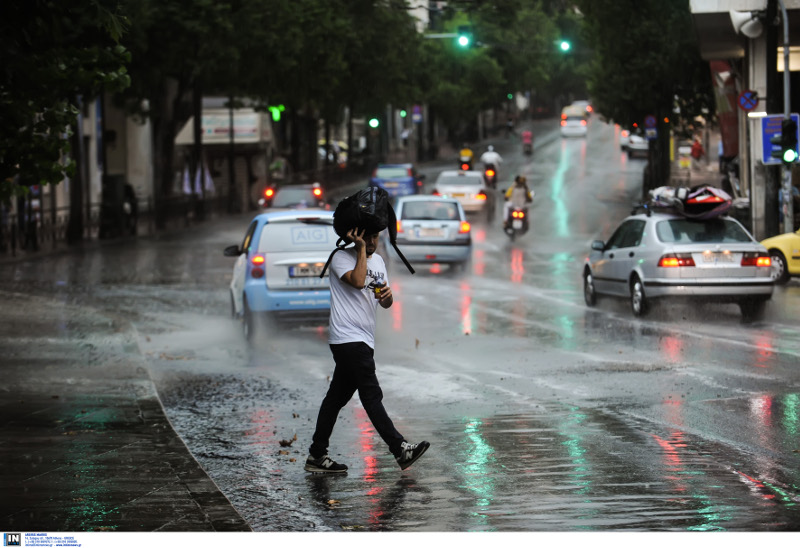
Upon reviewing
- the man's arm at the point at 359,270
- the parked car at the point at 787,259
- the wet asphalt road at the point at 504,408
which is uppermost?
the man's arm at the point at 359,270

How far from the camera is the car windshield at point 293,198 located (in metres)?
37.6

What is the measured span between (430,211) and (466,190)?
16066 millimetres

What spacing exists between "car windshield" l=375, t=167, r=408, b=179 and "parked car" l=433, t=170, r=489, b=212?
5.08 meters

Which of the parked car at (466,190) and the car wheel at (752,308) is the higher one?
the parked car at (466,190)

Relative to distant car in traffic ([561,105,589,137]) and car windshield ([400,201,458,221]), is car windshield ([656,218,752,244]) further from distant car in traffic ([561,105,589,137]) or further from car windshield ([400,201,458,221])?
distant car in traffic ([561,105,589,137])

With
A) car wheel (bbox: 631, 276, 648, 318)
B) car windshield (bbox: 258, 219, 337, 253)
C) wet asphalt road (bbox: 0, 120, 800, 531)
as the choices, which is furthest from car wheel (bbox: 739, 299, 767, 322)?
car windshield (bbox: 258, 219, 337, 253)

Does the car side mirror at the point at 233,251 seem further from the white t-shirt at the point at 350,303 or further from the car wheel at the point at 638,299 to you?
the white t-shirt at the point at 350,303

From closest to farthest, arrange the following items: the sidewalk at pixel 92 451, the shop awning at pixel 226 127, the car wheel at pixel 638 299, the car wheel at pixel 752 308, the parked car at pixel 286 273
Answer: the sidewalk at pixel 92 451 < the parked car at pixel 286 273 < the car wheel at pixel 752 308 < the car wheel at pixel 638 299 < the shop awning at pixel 226 127

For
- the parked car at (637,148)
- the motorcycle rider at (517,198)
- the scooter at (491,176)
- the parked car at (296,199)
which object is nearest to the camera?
the motorcycle rider at (517,198)

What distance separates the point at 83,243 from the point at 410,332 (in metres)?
21.4

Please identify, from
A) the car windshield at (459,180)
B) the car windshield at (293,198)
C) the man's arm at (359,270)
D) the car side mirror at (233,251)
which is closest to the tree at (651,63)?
the car windshield at (459,180)

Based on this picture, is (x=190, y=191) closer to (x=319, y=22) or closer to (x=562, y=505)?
(x=319, y=22)

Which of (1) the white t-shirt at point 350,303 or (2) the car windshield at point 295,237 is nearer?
(1) the white t-shirt at point 350,303

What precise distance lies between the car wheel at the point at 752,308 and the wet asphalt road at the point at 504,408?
0.24 meters
